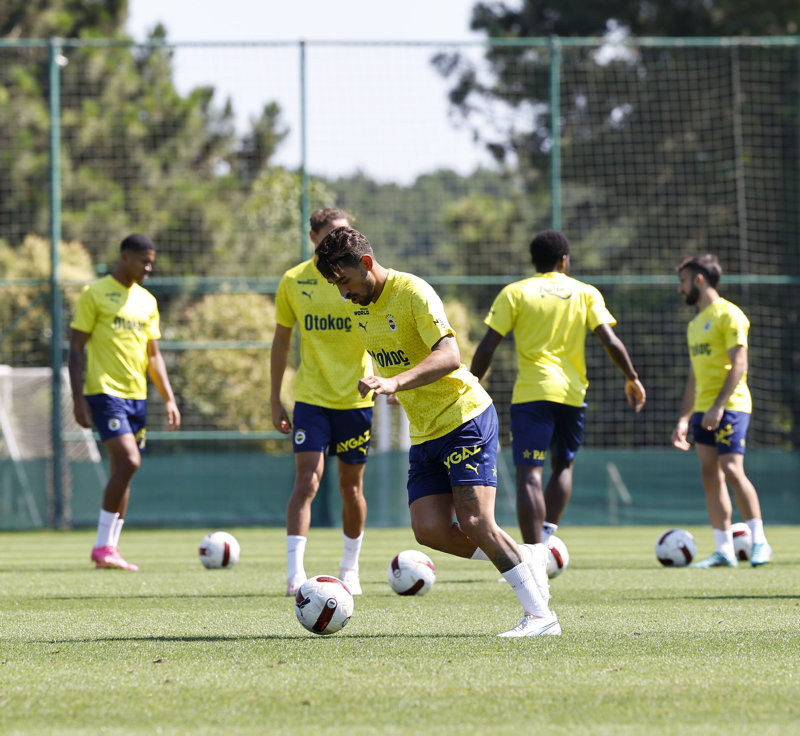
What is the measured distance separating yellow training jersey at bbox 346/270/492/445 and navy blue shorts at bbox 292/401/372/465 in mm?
1869

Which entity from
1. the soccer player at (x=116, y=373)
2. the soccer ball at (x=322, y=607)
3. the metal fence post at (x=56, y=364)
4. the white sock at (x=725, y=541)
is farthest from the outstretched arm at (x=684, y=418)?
the metal fence post at (x=56, y=364)

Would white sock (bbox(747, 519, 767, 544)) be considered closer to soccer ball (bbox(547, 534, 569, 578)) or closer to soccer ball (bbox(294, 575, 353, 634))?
soccer ball (bbox(547, 534, 569, 578))

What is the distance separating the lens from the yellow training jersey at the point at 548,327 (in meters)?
Result: 7.93

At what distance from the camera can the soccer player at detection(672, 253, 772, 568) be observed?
31.4ft

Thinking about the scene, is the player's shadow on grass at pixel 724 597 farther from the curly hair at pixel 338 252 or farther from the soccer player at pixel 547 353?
the curly hair at pixel 338 252

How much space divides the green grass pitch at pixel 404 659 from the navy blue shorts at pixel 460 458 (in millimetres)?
651

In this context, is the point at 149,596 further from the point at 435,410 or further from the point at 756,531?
the point at 756,531

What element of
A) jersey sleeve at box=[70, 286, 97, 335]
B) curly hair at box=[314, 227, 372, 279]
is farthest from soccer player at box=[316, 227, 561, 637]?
jersey sleeve at box=[70, 286, 97, 335]

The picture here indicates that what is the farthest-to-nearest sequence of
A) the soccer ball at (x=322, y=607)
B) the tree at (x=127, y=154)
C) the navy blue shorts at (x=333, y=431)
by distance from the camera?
the tree at (x=127, y=154), the navy blue shorts at (x=333, y=431), the soccer ball at (x=322, y=607)

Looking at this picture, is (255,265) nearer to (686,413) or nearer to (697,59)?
(697,59)

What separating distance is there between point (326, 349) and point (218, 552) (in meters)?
2.68

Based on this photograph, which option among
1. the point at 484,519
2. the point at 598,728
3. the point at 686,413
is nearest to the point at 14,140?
the point at 686,413

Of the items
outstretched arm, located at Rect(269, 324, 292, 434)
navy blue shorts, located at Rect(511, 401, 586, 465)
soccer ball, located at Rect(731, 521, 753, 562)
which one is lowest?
soccer ball, located at Rect(731, 521, 753, 562)

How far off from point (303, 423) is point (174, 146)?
22.2 metres
